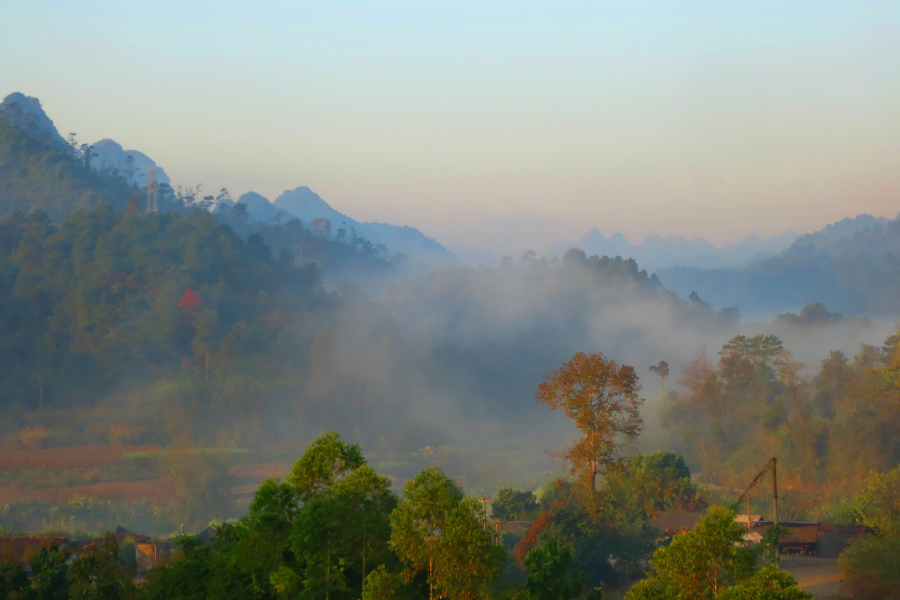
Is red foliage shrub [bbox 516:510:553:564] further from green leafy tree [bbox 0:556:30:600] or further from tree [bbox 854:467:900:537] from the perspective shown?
green leafy tree [bbox 0:556:30:600]

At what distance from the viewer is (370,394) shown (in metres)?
58.0

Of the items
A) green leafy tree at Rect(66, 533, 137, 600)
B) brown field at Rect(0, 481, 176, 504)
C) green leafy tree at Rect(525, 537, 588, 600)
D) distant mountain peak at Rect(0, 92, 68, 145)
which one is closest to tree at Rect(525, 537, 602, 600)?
green leafy tree at Rect(525, 537, 588, 600)

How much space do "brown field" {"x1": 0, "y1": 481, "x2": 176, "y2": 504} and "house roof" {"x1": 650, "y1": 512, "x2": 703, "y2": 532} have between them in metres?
25.6

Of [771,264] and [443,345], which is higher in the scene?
[771,264]

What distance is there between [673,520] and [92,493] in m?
30.1

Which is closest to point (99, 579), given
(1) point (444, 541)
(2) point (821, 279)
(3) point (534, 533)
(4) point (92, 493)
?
(1) point (444, 541)

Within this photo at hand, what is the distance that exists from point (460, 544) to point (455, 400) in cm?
5491

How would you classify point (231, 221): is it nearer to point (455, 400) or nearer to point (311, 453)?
point (455, 400)

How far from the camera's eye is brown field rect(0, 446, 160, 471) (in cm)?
4176

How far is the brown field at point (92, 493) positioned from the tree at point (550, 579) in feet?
109

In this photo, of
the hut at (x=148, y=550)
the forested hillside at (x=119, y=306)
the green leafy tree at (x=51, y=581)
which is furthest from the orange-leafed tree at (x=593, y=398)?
the forested hillside at (x=119, y=306)

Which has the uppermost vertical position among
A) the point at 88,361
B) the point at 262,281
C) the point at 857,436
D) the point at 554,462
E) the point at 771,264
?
the point at 771,264

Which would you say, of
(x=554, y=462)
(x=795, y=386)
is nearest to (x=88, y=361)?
(x=554, y=462)

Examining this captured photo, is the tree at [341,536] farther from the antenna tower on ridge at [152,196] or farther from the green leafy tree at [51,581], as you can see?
the antenna tower on ridge at [152,196]
